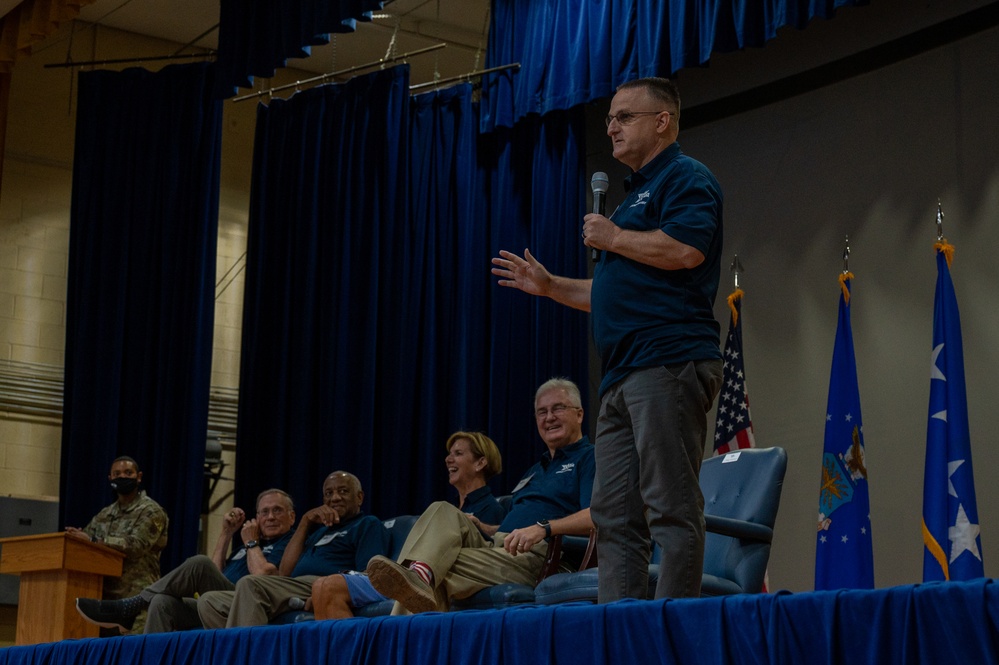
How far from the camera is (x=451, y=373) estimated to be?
624 centimetres

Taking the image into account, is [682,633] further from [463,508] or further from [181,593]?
[181,593]

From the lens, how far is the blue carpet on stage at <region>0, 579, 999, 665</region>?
1737 millimetres

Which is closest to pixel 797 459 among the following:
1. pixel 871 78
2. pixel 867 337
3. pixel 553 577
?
pixel 867 337

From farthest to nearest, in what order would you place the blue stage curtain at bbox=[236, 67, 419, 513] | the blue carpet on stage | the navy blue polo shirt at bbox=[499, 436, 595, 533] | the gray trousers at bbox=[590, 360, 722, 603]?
1. the blue stage curtain at bbox=[236, 67, 419, 513]
2. the navy blue polo shirt at bbox=[499, 436, 595, 533]
3. the gray trousers at bbox=[590, 360, 722, 603]
4. the blue carpet on stage

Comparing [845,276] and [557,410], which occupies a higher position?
[845,276]

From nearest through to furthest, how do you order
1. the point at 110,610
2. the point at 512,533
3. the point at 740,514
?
the point at 740,514
the point at 512,533
the point at 110,610

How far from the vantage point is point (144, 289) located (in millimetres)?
6617

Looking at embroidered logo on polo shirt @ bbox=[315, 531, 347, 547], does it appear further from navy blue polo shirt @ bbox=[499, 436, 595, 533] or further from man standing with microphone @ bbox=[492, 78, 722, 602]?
man standing with microphone @ bbox=[492, 78, 722, 602]

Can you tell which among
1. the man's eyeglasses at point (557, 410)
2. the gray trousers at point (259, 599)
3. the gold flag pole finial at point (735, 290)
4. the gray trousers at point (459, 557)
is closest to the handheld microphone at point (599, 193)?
the gray trousers at point (459, 557)

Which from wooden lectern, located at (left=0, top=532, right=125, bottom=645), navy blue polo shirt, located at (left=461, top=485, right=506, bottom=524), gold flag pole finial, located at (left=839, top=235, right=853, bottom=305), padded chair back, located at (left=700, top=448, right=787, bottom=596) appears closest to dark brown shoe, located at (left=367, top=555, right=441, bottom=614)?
padded chair back, located at (left=700, top=448, right=787, bottom=596)

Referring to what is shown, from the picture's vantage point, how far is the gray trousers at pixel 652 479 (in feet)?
7.61

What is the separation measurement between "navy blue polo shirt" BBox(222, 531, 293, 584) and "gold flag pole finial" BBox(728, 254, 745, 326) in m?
1.99

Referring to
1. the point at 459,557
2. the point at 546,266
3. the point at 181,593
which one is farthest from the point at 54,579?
the point at 546,266

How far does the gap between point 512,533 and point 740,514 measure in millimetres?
633
